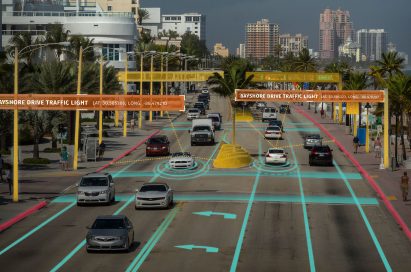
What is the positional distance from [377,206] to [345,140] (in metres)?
39.1

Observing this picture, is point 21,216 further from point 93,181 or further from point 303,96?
point 303,96

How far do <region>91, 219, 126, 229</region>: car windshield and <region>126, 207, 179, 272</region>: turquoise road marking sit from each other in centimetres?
115

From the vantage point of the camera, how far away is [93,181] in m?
41.6

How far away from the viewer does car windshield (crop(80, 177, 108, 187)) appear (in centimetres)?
4141

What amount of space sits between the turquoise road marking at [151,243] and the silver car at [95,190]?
10.9 ft

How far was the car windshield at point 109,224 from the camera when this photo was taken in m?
29.3

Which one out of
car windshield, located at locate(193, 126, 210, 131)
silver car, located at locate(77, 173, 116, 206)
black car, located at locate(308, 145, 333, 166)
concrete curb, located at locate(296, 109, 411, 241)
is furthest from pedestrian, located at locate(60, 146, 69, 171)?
car windshield, located at locate(193, 126, 210, 131)

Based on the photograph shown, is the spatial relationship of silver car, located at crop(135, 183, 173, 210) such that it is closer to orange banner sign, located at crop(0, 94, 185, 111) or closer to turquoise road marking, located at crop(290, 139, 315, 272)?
turquoise road marking, located at crop(290, 139, 315, 272)

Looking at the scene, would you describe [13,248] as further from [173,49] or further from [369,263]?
[173,49]

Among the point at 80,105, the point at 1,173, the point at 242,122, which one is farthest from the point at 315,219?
the point at 242,122

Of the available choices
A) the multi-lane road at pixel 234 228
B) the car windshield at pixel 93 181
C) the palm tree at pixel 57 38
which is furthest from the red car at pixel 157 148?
the palm tree at pixel 57 38

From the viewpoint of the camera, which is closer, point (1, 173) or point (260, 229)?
point (260, 229)

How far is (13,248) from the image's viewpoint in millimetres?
30719

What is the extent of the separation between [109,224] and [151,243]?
2.62 metres
